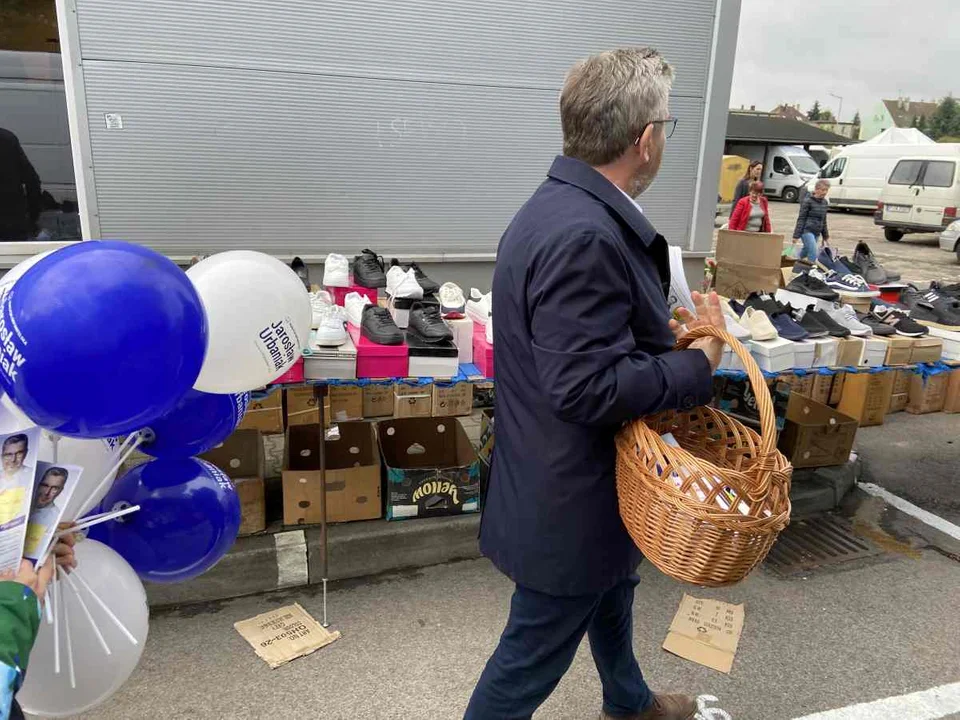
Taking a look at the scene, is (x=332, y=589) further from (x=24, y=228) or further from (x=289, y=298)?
(x=24, y=228)

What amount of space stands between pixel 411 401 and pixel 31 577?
3.53 m

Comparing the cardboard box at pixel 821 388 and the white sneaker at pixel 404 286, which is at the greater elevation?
the white sneaker at pixel 404 286

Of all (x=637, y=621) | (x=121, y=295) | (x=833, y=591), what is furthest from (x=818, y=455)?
(x=121, y=295)

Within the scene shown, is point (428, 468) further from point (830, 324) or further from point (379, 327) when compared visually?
point (830, 324)

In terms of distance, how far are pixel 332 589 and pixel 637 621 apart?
1.39m

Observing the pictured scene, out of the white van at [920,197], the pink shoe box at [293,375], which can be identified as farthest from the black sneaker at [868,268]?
the white van at [920,197]

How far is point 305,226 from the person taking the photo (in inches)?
230

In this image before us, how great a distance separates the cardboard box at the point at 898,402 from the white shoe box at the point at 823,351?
272cm

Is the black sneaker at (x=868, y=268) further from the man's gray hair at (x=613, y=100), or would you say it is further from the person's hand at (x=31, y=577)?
the person's hand at (x=31, y=577)

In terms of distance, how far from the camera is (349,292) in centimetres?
384

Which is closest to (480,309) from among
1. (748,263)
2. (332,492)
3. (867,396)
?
(332,492)

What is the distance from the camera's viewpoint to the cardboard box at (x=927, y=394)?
572cm

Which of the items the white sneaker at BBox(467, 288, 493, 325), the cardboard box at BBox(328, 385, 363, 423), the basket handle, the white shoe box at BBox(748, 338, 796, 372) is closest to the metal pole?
the white sneaker at BBox(467, 288, 493, 325)

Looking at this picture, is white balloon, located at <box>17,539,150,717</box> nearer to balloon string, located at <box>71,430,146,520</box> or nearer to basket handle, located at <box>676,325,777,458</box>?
balloon string, located at <box>71,430,146,520</box>
